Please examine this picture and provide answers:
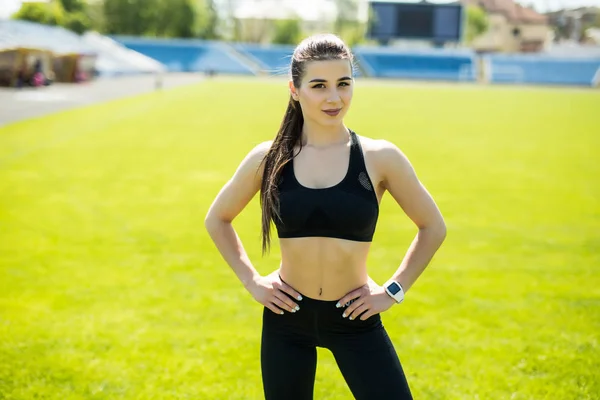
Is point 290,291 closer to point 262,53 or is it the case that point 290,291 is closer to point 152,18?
point 262,53

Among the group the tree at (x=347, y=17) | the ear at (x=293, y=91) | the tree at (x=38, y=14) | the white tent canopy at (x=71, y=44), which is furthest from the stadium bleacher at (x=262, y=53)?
the ear at (x=293, y=91)

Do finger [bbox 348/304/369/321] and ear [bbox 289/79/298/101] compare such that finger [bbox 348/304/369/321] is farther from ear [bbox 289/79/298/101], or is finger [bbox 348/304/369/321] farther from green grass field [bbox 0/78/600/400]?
green grass field [bbox 0/78/600/400]

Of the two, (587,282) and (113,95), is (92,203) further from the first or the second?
(113,95)

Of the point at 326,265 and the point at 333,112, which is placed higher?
the point at 333,112

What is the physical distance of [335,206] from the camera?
2.82 m

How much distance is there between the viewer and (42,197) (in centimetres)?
1115

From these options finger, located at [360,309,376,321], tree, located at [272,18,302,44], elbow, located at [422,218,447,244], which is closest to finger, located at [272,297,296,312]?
finger, located at [360,309,376,321]

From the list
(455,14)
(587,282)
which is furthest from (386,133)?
(455,14)

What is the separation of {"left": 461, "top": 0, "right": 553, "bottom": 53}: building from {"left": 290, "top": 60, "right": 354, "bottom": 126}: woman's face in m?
116

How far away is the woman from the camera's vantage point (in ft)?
9.31

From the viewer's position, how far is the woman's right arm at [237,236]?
3004 mm

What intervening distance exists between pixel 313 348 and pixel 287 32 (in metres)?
107

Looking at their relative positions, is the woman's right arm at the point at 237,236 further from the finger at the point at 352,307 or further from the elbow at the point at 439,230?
the elbow at the point at 439,230

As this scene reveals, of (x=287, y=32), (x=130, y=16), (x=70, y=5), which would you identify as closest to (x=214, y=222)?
(x=70, y=5)
